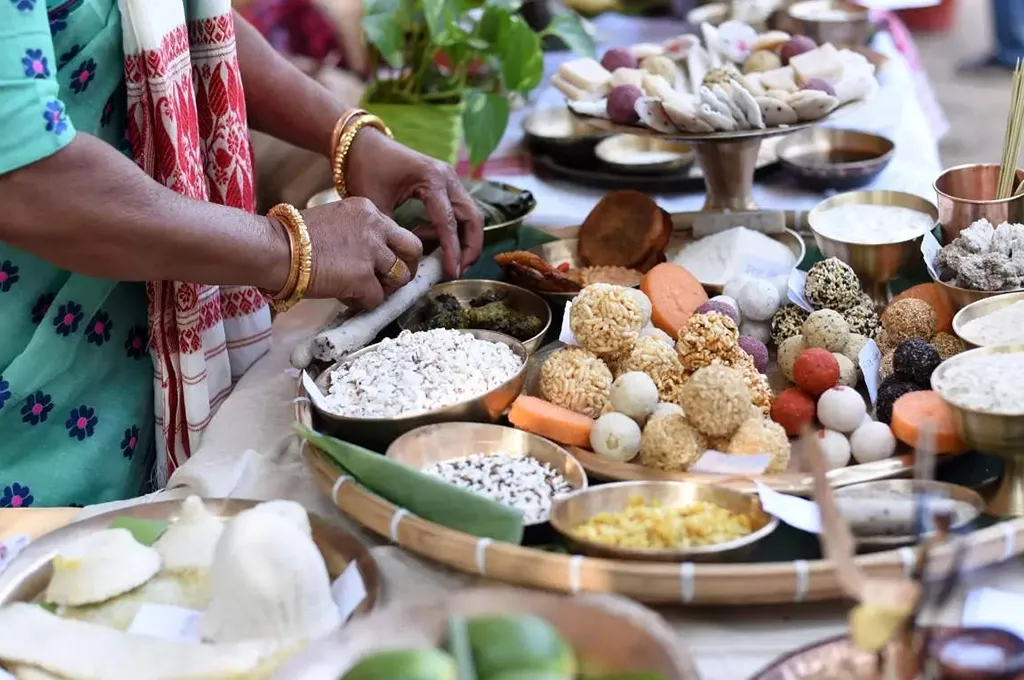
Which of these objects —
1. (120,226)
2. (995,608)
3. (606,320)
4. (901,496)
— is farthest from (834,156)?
(120,226)

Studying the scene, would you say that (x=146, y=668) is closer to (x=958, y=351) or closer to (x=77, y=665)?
(x=77, y=665)

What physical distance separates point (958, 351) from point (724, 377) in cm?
35

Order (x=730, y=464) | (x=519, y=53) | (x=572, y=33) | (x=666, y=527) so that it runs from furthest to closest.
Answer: (x=572, y=33) < (x=519, y=53) < (x=730, y=464) < (x=666, y=527)

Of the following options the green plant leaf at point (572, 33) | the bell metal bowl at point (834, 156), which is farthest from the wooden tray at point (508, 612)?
the green plant leaf at point (572, 33)

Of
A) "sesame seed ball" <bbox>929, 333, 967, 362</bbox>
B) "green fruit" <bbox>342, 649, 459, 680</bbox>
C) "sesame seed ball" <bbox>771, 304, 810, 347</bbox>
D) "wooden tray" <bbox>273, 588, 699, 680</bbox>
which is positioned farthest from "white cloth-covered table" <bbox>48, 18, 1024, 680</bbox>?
"sesame seed ball" <bbox>771, 304, 810, 347</bbox>

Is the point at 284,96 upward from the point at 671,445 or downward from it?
upward

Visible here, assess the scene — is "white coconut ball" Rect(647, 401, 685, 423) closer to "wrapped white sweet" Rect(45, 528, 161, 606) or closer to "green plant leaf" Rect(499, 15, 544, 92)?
"wrapped white sweet" Rect(45, 528, 161, 606)

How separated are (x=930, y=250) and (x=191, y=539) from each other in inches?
40.5

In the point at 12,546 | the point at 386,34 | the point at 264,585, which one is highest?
the point at 386,34

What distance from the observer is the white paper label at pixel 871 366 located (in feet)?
4.31

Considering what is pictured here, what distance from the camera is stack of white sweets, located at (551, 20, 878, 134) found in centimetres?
165

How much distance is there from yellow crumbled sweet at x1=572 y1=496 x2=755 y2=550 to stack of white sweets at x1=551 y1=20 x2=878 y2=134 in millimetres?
772

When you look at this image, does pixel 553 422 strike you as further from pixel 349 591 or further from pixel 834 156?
pixel 834 156

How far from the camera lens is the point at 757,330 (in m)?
1.48
